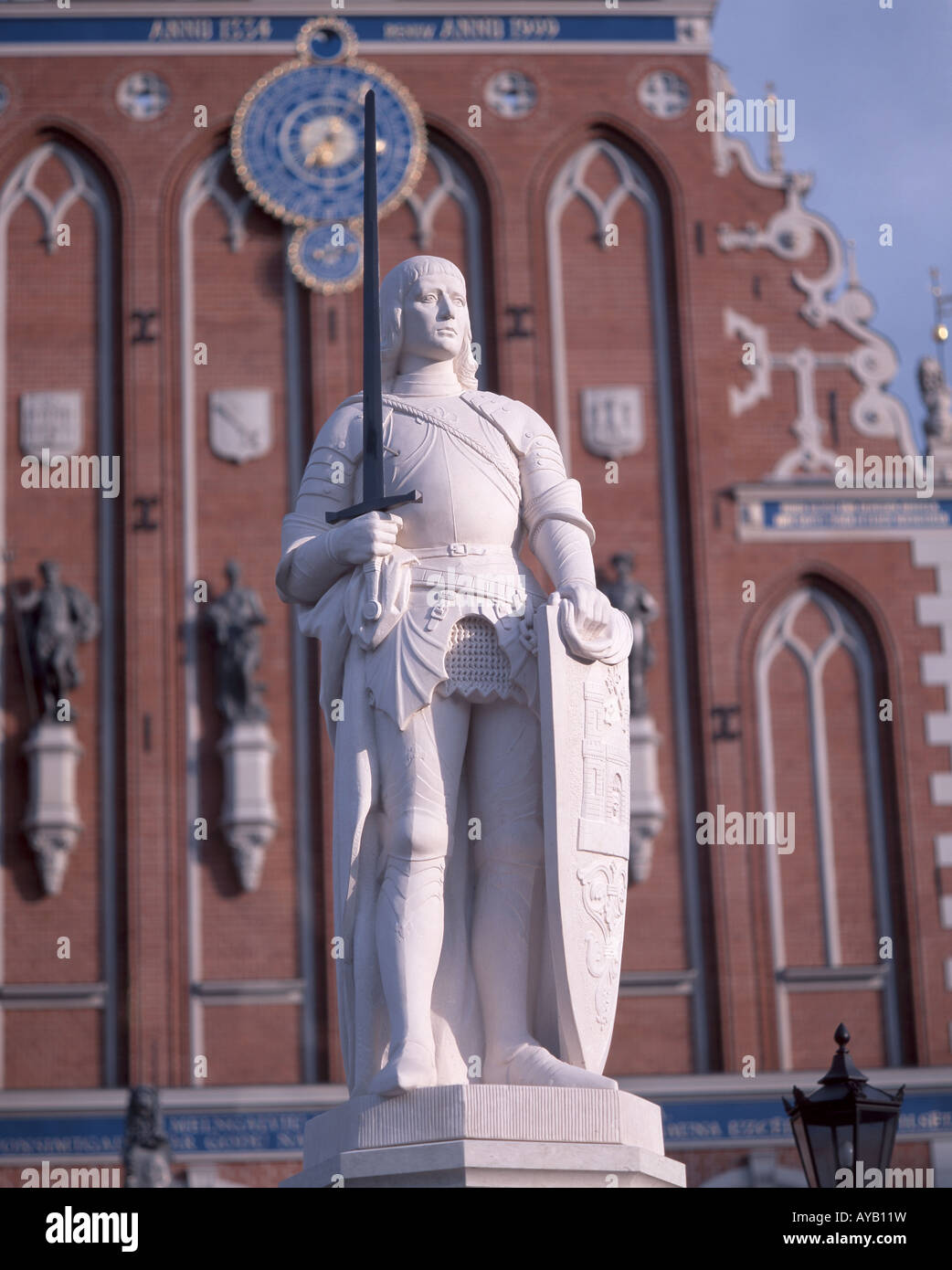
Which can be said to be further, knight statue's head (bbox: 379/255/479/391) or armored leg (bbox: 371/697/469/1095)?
knight statue's head (bbox: 379/255/479/391)

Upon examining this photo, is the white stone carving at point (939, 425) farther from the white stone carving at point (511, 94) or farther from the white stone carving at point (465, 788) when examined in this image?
the white stone carving at point (465, 788)

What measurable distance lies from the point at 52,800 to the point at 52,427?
8.94 ft

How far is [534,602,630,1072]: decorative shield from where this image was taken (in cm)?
633

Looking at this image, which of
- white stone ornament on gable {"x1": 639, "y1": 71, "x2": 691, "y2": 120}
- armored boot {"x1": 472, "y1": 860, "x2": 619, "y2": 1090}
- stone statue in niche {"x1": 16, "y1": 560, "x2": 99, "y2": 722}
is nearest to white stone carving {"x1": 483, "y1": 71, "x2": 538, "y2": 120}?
white stone ornament on gable {"x1": 639, "y1": 71, "x2": 691, "y2": 120}

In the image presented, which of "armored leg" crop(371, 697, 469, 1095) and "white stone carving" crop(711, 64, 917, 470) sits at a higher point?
"white stone carving" crop(711, 64, 917, 470)

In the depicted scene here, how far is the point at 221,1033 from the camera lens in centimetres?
1638

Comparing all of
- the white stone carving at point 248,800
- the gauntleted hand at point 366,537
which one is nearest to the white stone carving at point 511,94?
the white stone carving at point 248,800

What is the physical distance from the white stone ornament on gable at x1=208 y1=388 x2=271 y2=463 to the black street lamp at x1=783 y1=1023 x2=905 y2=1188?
10119 millimetres

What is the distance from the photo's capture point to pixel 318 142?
58.2 feet

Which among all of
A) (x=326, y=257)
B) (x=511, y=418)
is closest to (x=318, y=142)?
(x=326, y=257)

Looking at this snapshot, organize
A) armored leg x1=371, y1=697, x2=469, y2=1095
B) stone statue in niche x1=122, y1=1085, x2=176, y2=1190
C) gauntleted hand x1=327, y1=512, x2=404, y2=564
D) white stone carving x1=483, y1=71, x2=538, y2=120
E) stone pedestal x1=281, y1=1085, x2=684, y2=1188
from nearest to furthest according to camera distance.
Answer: stone pedestal x1=281, y1=1085, x2=684, y2=1188 → armored leg x1=371, y1=697, x2=469, y2=1095 → gauntleted hand x1=327, y1=512, x2=404, y2=564 → stone statue in niche x1=122, y1=1085, x2=176, y2=1190 → white stone carving x1=483, y1=71, x2=538, y2=120

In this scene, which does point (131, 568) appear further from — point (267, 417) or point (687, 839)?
point (687, 839)

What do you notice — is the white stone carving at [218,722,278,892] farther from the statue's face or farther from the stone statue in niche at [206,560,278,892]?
the statue's face
